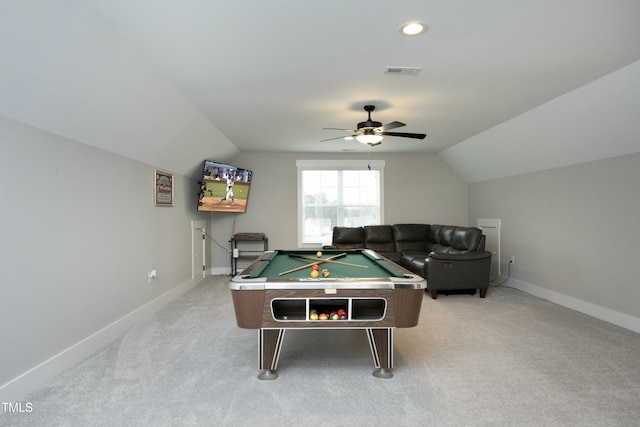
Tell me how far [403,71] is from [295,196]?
4062mm

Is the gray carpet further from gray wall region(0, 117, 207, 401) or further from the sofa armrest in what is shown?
the sofa armrest

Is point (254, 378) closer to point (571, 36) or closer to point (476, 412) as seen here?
point (476, 412)

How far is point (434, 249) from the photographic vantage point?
5949 mm

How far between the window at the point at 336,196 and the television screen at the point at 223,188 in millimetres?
1174

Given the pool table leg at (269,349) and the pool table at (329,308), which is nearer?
the pool table at (329,308)

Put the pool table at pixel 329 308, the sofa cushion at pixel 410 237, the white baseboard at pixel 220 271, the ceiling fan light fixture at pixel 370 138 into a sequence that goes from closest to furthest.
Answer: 1. the pool table at pixel 329 308
2. the ceiling fan light fixture at pixel 370 138
3. the sofa cushion at pixel 410 237
4. the white baseboard at pixel 220 271

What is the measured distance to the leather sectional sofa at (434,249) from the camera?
4652 mm

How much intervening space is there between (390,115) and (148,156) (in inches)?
119

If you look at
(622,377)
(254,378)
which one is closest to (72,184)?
(254,378)

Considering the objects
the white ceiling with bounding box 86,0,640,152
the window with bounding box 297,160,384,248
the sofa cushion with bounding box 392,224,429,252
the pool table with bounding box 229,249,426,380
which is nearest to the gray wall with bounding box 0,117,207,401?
the white ceiling with bounding box 86,0,640,152

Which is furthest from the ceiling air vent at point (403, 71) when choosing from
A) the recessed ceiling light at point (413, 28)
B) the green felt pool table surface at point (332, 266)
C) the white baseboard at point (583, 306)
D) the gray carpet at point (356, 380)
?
the white baseboard at point (583, 306)

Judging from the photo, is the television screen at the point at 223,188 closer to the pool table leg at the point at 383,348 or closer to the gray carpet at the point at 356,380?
the gray carpet at the point at 356,380

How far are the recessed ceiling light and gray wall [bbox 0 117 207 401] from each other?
8.74ft

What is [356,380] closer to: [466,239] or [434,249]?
[466,239]
